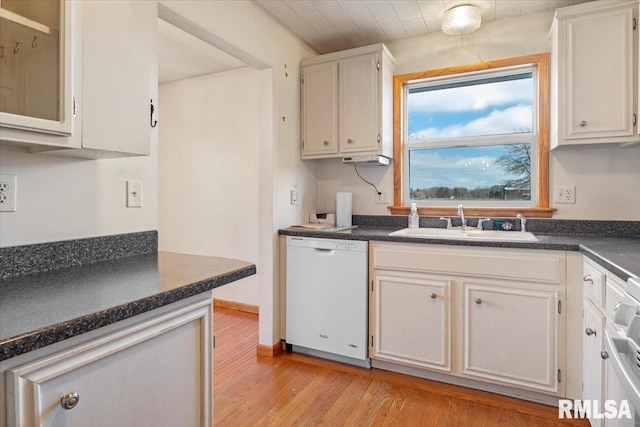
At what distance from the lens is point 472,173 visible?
2643 millimetres

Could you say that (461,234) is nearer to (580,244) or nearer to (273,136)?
(580,244)

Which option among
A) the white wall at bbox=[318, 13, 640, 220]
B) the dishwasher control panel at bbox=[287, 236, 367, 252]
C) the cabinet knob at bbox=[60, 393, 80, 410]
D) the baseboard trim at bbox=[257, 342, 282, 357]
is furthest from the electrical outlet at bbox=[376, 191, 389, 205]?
the cabinet knob at bbox=[60, 393, 80, 410]

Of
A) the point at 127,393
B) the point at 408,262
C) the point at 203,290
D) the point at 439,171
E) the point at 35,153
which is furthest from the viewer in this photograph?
the point at 439,171

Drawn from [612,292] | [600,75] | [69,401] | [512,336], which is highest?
[600,75]

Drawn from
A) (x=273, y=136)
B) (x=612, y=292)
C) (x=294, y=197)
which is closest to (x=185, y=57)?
(x=273, y=136)

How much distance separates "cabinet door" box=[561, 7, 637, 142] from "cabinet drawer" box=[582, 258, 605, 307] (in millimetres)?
793

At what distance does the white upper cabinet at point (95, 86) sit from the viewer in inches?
39.1

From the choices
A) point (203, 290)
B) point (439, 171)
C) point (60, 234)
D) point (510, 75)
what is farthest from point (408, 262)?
point (60, 234)

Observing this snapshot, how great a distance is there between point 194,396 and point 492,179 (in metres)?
2.33

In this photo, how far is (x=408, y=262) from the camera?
2154 millimetres

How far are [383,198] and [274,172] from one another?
Result: 905mm

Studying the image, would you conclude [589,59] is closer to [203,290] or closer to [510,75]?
[510,75]

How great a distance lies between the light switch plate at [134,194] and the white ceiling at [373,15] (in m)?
1.45

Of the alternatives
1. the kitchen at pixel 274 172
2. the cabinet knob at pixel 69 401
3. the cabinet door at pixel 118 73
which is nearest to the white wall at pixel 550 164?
the kitchen at pixel 274 172
